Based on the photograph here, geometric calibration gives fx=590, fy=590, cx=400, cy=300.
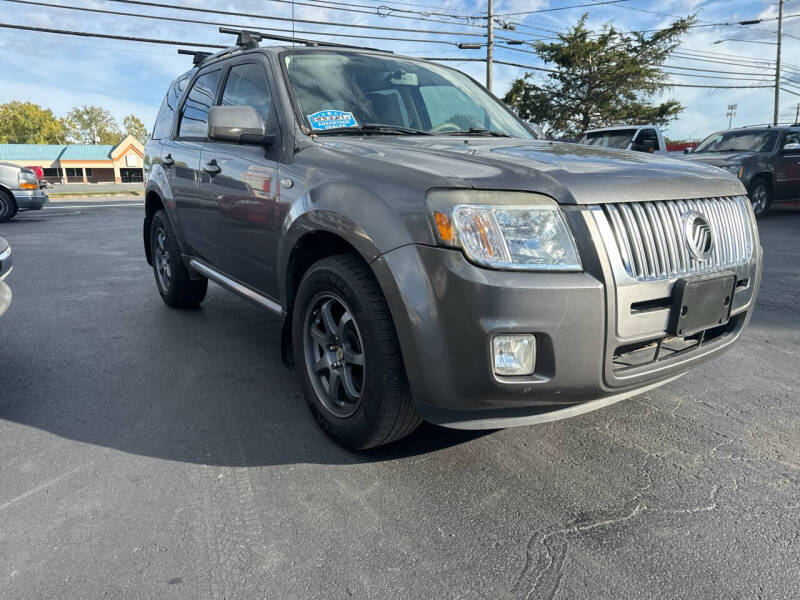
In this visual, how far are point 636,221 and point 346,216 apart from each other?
43.2 inches

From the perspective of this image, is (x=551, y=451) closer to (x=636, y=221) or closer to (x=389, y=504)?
(x=389, y=504)

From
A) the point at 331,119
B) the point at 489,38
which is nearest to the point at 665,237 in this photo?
the point at 331,119

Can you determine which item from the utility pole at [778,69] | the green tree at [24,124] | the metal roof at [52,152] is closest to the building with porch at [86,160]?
the metal roof at [52,152]

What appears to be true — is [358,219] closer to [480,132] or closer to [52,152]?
[480,132]

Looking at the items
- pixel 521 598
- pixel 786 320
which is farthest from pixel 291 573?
pixel 786 320

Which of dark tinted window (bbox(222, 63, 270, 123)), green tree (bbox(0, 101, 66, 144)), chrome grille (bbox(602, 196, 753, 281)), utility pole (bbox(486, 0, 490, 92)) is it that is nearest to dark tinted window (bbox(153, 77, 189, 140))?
dark tinted window (bbox(222, 63, 270, 123))

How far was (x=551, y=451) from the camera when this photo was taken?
8.51 ft

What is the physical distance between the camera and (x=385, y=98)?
11.0 feet

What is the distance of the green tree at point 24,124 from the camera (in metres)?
94.9

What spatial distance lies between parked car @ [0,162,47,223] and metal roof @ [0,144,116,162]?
186 feet

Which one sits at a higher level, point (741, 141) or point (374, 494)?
point (741, 141)

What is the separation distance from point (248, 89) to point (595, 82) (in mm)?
35391

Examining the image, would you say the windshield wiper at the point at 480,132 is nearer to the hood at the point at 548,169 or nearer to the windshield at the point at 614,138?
the hood at the point at 548,169

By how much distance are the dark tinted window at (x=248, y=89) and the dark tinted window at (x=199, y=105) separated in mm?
265
